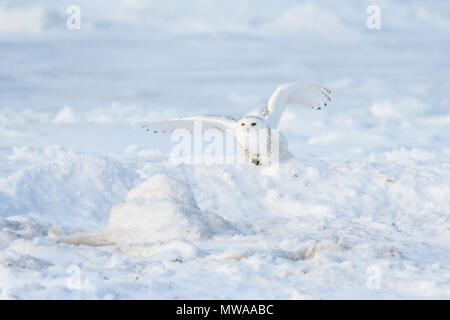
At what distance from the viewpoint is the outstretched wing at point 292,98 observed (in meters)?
16.2

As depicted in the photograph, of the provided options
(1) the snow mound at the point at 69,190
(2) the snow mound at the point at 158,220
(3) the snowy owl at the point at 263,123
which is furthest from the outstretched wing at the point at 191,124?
(2) the snow mound at the point at 158,220

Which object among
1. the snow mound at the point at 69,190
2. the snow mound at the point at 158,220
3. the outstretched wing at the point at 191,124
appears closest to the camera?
the snow mound at the point at 158,220

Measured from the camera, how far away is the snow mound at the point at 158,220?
8.48m

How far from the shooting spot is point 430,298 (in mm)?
6137

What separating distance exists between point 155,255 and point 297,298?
2234 millimetres

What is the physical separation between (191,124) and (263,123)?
2.26m

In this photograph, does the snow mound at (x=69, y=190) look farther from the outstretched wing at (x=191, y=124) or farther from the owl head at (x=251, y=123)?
the owl head at (x=251, y=123)

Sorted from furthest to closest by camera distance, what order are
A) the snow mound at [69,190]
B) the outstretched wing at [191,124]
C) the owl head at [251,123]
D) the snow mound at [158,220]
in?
the outstretched wing at [191,124]
the owl head at [251,123]
the snow mound at [69,190]
the snow mound at [158,220]

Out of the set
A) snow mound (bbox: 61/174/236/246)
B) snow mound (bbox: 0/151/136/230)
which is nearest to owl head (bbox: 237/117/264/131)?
snow mound (bbox: 0/151/136/230)

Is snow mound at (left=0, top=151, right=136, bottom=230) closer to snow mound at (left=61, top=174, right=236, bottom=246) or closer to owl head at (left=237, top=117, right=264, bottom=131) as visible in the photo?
snow mound at (left=61, top=174, right=236, bottom=246)

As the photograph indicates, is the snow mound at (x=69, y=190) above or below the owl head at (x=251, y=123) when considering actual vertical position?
below

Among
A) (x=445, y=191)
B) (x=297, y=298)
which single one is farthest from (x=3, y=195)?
(x=445, y=191)

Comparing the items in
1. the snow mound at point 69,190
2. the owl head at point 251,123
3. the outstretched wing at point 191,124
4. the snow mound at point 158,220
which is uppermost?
the outstretched wing at point 191,124

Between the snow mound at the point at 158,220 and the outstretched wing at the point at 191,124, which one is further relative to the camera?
the outstretched wing at the point at 191,124
